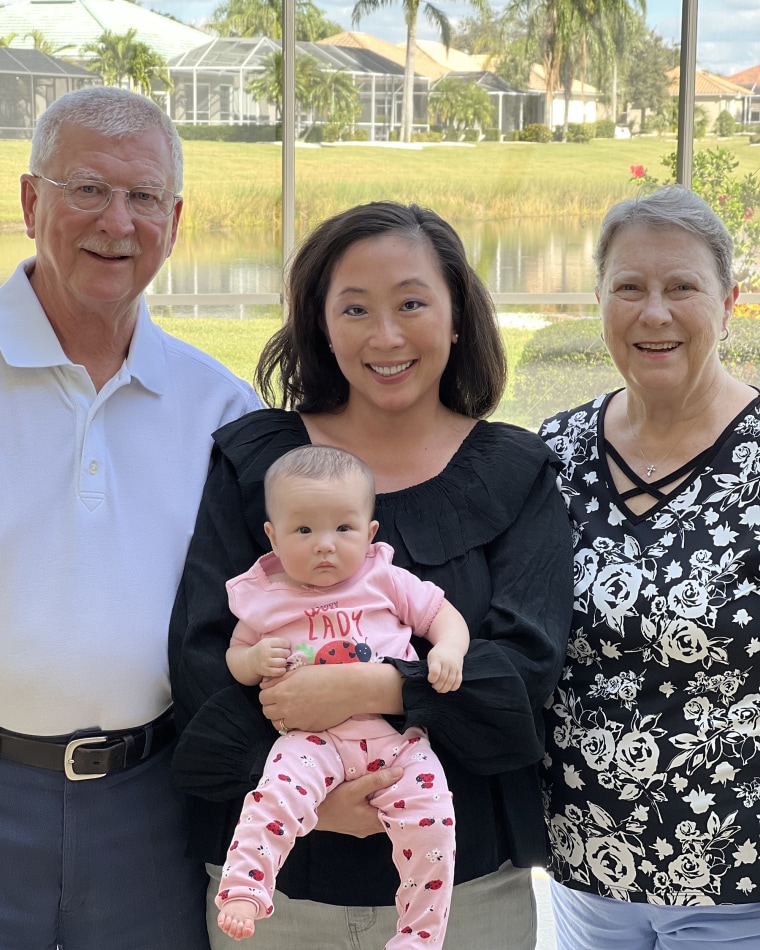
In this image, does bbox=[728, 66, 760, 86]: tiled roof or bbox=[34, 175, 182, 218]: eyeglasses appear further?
bbox=[728, 66, 760, 86]: tiled roof

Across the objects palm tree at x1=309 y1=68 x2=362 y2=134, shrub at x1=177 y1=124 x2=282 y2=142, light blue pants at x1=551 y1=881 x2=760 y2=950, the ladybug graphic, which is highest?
palm tree at x1=309 y1=68 x2=362 y2=134

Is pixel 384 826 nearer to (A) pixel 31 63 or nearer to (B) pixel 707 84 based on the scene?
(A) pixel 31 63

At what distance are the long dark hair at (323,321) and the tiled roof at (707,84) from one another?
4349mm

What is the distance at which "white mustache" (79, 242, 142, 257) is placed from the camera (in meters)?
1.95

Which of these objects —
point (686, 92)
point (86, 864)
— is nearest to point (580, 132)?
point (686, 92)

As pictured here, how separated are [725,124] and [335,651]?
16.4ft

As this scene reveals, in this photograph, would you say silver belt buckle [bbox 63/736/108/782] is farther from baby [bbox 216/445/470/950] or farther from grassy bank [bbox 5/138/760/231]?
grassy bank [bbox 5/138/760/231]

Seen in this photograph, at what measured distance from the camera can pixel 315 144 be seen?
19.4 feet

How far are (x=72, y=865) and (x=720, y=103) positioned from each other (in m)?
5.30

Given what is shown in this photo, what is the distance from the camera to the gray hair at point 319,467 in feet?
5.88

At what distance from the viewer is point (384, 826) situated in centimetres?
169

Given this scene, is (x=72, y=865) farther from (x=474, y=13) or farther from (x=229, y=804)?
(x=474, y=13)

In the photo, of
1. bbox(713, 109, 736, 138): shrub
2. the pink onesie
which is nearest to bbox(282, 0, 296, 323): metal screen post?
bbox(713, 109, 736, 138): shrub

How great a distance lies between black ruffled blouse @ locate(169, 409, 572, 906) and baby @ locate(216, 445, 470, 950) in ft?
0.16
